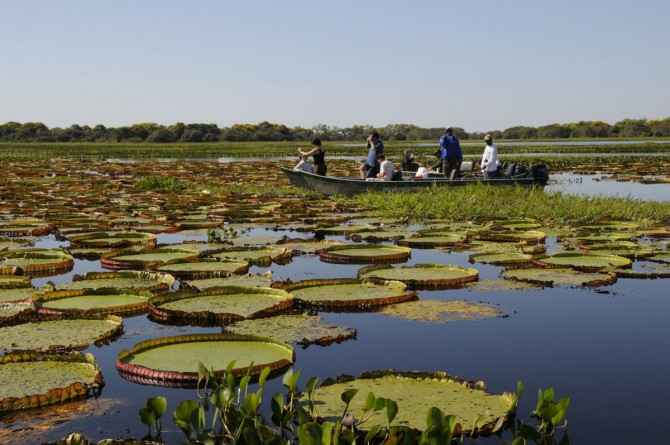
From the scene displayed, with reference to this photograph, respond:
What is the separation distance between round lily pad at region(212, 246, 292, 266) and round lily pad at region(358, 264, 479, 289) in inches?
51.7

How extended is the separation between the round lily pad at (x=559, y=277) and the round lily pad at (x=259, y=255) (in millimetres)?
2434

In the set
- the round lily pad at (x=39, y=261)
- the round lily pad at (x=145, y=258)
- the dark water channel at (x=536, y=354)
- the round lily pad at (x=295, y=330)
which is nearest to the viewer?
the dark water channel at (x=536, y=354)

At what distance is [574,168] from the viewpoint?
30156 millimetres

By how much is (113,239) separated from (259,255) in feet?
8.02

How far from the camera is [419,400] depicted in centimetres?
395

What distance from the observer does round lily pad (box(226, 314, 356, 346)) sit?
528cm

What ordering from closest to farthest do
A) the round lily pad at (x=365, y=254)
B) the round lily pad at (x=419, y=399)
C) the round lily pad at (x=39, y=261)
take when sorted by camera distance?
1. the round lily pad at (x=419, y=399)
2. the round lily pad at (x=39, y=261)
3. the round lily pad at (x=365, y=254)

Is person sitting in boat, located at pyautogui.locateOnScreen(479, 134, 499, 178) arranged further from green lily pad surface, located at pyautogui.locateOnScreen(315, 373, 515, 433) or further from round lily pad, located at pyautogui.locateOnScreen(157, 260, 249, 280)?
green lily pad surface, located at pyautogui.locateOnScreen(315, 373, 515, 433)

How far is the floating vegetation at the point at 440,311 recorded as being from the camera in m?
5.96

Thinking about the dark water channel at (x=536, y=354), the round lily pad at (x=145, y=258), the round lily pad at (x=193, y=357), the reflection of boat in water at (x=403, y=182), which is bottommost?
the dark water channel at (x=536, y=354)

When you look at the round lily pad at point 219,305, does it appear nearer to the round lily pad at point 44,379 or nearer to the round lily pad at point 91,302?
the round lily pad at point 91,302

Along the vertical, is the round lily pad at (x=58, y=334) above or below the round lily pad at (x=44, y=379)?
below

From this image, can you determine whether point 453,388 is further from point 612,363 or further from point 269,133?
point 269,133

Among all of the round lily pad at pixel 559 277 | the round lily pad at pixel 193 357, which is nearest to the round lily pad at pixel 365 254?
the round lily pad at pixel 559 277
